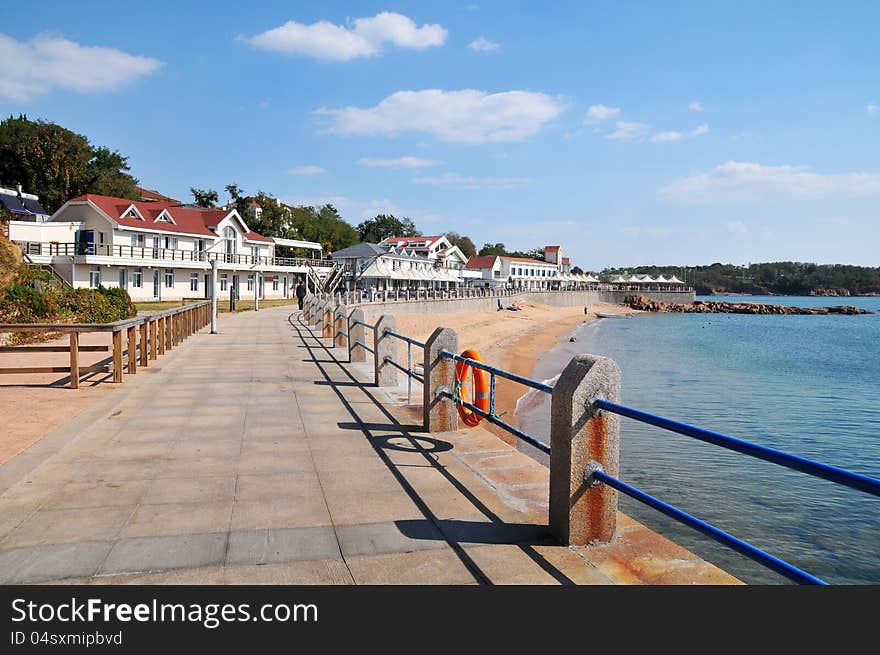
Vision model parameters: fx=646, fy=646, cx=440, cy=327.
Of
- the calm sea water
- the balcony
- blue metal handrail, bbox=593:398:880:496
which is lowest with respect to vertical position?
the calm sea water

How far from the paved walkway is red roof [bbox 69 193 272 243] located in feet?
145

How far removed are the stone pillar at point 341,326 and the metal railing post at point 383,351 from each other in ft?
18.1

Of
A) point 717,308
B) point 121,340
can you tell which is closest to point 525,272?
point 717,308

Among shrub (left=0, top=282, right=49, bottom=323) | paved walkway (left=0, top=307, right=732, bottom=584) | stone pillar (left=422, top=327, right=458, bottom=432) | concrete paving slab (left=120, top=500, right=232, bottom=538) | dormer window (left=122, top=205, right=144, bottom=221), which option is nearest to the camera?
paved walkway (left=0, top=307, right=732, bottom=584)

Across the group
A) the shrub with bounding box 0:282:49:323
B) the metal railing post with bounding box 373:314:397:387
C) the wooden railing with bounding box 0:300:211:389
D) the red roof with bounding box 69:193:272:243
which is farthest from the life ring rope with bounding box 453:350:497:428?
the red roof with bounding box 69:193:272:243

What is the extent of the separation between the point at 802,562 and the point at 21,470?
9.23 meters

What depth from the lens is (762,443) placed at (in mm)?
15641

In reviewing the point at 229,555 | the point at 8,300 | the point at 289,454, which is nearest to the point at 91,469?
the point at 289,454

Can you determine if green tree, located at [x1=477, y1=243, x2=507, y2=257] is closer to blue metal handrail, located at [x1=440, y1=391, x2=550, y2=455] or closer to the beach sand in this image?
the beach sand

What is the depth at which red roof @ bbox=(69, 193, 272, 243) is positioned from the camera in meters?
47.5

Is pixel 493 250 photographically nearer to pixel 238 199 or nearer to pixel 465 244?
pixel 465 244

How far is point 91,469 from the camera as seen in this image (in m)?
6.15

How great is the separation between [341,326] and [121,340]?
23.3 ft
